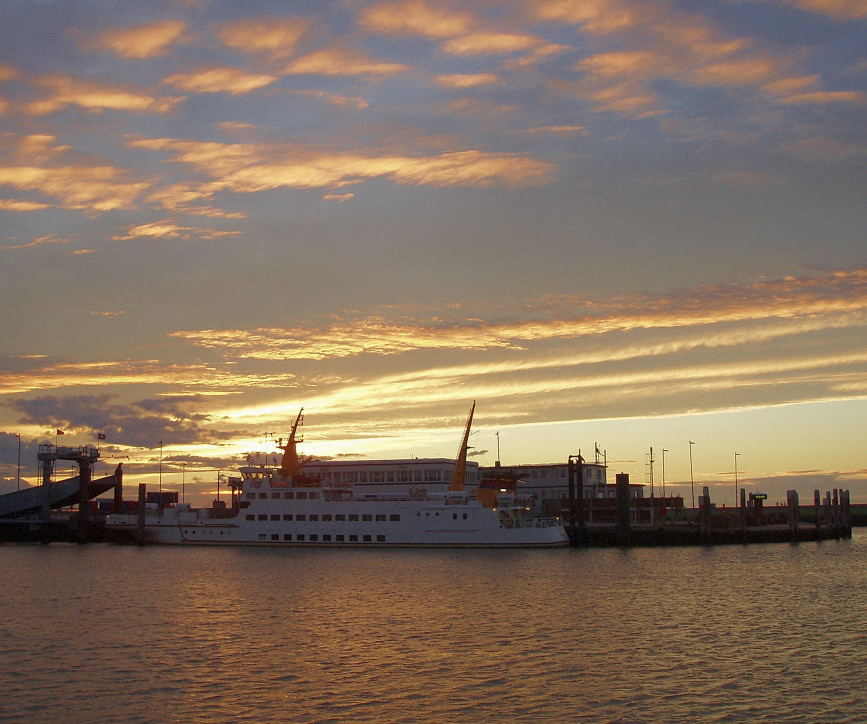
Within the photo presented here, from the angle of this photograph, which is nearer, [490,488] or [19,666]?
[19,666]

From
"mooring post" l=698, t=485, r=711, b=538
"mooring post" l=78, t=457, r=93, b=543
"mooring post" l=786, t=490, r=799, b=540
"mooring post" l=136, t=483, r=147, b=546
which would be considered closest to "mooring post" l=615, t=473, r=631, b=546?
"mooring post" l=698, t=485, r=711, b=538

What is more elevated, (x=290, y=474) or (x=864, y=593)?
(x=290, y=474)

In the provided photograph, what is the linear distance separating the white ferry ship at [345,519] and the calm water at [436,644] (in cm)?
1742

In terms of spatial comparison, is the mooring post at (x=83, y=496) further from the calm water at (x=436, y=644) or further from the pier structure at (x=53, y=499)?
the calm water at (x=436, y=644)

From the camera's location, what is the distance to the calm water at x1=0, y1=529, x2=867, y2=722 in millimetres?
28875

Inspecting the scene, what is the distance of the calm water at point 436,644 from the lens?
28.9 m

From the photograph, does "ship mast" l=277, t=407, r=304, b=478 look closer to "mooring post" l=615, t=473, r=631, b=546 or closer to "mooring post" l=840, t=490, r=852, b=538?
"mooring post" l=615, t=473, r=631, b=546

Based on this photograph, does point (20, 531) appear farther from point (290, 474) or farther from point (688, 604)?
point (688, 604)

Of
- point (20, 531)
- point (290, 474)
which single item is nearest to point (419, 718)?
point (290, 474)

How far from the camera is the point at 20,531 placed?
11550 centimetres

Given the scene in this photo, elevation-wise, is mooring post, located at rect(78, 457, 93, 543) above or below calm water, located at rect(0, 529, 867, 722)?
above

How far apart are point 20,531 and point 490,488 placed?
60697 millimetres

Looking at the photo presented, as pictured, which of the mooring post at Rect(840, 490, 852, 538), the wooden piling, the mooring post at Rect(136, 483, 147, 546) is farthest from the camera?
the mooring post at Rect(840, 490, 852, 538)

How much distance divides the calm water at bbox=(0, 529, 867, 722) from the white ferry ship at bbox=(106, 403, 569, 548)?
57.1 feet
